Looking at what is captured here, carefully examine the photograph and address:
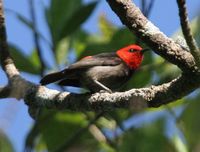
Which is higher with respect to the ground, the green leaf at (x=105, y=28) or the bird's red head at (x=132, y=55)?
the green leaf at (x=105, y=28)

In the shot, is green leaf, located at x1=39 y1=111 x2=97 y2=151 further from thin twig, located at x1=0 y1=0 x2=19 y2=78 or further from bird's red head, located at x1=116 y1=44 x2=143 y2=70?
bird's red head, located at x1=116 y1=44 x2=143 y2=70

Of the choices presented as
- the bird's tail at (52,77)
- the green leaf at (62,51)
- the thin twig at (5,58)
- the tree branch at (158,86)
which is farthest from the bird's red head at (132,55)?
the tree branch at (158,86)

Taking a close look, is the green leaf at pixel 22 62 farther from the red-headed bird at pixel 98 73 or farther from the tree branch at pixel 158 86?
the tree branch at pixel 158 86

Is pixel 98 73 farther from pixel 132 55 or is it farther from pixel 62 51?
pixel 132 55

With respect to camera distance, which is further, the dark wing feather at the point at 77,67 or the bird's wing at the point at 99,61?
the bird's wing at the point at 99,61

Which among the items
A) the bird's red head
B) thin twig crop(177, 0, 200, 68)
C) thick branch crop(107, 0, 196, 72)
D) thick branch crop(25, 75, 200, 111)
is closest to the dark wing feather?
the bird's red head

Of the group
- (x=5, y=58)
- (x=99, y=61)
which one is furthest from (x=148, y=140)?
(x=99, y=61)
